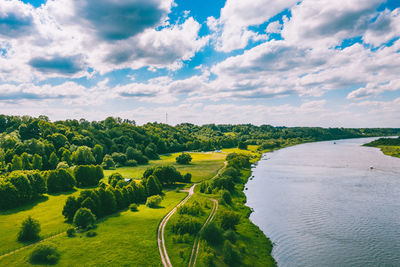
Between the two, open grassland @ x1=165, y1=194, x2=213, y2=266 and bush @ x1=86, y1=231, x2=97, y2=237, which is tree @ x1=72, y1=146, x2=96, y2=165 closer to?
bush @ x1=86, y1=231, x2=97, y2=237

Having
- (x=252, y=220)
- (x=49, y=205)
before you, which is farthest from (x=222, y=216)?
(x=49, y=205)

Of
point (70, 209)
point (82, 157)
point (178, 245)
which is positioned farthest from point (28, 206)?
point (82, 157)

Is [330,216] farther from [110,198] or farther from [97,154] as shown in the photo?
[97,154]

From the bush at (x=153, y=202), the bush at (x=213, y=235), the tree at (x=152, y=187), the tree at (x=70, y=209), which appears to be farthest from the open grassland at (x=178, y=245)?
the tree at (x=70, y=209)

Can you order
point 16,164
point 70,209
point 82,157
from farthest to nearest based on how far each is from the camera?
point 82,157 < point 16,164 < point 70,209

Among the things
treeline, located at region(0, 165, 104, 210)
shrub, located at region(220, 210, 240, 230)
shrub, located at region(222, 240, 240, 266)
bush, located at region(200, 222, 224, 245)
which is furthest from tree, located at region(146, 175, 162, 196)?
shrub, located at region(222, 240, 240, 266)

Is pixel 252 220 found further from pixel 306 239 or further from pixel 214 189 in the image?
pixel 214 189

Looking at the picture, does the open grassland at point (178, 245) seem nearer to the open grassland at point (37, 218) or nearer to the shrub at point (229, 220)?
the shrub at point (229, 220)
